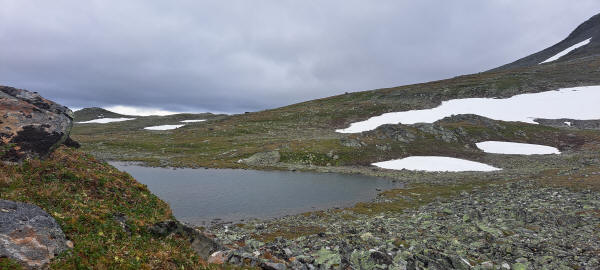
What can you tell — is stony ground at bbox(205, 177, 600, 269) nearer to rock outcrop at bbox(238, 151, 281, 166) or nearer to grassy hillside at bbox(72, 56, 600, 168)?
rock outcrop at bbox(238, 151, 281, 166)

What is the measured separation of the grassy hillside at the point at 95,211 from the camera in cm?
983

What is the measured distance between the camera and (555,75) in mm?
136875

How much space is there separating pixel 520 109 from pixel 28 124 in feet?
432

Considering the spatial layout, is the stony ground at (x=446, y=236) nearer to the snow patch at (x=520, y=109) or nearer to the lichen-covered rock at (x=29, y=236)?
the lichen-covered rock at (x=29, y=236)

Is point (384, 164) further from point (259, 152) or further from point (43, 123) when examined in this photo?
point (43, 123)

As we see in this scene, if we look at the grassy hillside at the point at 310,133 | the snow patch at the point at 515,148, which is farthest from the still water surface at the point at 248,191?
the snow patch at the point at 515,148

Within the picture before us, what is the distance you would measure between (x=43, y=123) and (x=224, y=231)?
579 inches

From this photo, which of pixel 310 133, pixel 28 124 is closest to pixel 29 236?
pixel 28 124

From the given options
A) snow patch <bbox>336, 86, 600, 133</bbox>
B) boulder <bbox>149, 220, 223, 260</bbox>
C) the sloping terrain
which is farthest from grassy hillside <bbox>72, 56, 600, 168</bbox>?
boulder <bbox>149, 220, 223, 260</bbox>

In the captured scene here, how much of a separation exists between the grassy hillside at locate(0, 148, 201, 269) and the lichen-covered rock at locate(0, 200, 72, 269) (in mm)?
381

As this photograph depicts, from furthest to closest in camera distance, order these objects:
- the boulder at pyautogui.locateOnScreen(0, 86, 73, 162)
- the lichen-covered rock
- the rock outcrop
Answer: the rock outcrop → the boulder at pyautogui.locateOnScreen(0, 86, 73, 162) → the lichen-covered rock

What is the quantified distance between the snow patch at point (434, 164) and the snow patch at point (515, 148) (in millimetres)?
15248

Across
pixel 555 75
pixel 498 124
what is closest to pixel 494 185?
pixel 498 124

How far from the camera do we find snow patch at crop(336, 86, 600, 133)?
3792 inches
